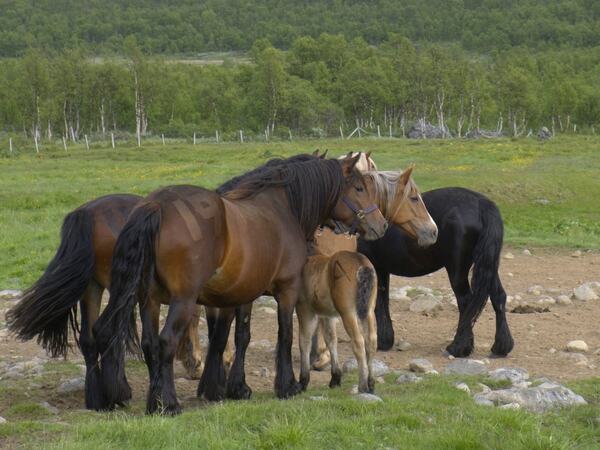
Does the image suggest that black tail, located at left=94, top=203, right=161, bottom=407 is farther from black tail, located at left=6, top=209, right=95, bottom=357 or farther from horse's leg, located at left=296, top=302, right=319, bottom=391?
horse's leg, located at left=296, top=302, right=319, bottom=391

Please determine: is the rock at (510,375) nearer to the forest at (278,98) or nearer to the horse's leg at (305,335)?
the horse's leg at (305,335)

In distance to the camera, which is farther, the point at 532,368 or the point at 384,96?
the point at 384,96

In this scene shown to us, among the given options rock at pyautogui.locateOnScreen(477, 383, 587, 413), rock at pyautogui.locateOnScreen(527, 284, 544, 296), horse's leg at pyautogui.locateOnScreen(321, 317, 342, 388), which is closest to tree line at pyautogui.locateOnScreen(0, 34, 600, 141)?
rock at pyautogui.locateOnScreen(527, 284, 544, 296)

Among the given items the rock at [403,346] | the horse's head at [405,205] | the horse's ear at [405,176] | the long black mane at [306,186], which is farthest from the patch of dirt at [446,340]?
the horse's ear at [405,176]

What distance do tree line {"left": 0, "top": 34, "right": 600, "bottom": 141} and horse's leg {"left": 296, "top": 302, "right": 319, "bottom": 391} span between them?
67.9 m

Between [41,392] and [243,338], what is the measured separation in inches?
81.3

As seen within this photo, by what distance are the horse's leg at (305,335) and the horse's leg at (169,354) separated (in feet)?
5.38

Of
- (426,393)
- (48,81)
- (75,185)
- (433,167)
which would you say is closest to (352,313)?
(426,393)

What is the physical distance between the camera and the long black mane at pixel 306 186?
857 centimetres

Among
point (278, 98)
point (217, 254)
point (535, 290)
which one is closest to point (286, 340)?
point (217, 254)

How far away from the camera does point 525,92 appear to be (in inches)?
3580

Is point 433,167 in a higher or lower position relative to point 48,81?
lower

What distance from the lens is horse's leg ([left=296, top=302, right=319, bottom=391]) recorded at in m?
8.71

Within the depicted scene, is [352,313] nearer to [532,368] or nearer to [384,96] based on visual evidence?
[532,368]
